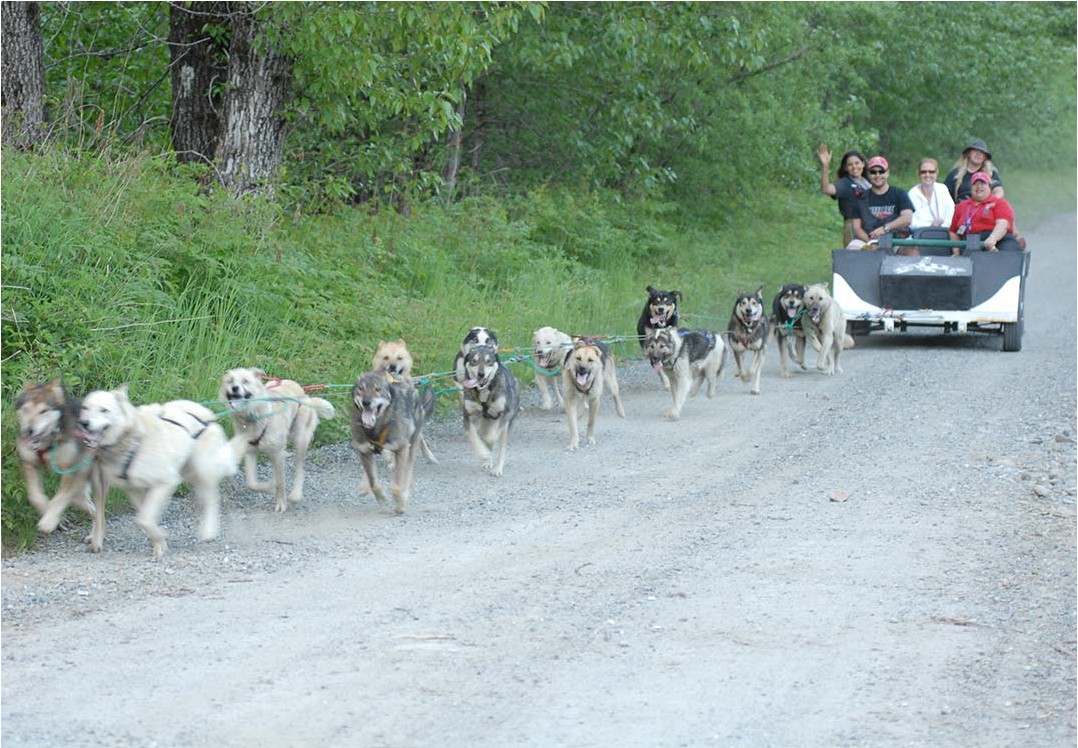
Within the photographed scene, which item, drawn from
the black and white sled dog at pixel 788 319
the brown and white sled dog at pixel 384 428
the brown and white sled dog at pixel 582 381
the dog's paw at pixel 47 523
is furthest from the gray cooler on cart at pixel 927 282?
the dog's paw at pixel 47 523

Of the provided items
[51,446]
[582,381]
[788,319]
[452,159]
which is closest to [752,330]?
[788,319]

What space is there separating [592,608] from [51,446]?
9.02 ft

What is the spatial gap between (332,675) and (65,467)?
93.3 inches

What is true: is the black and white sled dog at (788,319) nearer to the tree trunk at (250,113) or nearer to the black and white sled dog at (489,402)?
the tree trunk at (250,113)

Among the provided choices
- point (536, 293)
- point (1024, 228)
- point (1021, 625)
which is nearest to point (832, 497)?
point (1021, 625)

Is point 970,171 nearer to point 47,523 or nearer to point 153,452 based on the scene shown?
point 153,452

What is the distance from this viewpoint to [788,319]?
14469 mm

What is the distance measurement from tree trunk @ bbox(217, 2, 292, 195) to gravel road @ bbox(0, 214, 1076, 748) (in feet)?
14.4

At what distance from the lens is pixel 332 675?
17.4 feet

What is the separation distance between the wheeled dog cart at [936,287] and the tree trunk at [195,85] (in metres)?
7.00

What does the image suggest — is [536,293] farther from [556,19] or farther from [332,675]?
[332,675]

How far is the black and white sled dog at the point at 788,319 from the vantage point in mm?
14320

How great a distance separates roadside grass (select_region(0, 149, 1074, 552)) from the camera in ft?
29.4

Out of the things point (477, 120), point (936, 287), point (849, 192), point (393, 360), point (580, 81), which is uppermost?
point (580, 81)
